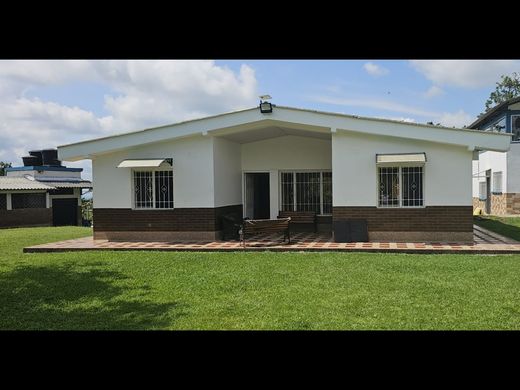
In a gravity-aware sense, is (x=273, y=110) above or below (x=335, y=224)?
above

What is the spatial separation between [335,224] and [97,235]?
24.7 ft

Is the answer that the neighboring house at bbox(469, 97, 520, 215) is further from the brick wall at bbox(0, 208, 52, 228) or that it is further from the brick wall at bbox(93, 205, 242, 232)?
the brick wall at bbox(0, 208, 52, 228)

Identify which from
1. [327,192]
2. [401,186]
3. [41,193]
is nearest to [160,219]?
[327,192]

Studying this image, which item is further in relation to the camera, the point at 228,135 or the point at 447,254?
the point at 228,135

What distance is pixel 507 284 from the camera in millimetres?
Answer: 8086

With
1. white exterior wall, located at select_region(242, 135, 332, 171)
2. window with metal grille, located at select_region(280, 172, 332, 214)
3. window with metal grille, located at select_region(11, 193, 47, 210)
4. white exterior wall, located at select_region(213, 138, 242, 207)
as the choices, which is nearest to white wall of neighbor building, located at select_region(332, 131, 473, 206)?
white exterior wall, located at select_region(242, 135, 332, 171)

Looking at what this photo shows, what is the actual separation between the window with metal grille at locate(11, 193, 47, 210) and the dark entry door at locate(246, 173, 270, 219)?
16832mm

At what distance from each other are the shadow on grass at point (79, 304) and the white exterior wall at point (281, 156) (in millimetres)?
7999

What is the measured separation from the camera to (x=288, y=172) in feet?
55.3

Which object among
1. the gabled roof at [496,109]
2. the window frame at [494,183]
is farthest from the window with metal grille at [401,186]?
the window frame at [494,183]

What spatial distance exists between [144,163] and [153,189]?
3.20 ft

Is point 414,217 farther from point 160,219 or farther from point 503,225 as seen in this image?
point 160,219
